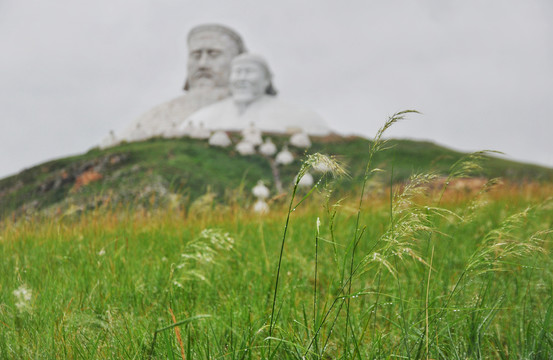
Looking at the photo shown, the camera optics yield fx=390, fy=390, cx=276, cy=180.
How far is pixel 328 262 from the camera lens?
2998 millimetres

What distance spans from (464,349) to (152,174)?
8832 mm

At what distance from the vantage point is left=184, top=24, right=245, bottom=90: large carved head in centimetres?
2144

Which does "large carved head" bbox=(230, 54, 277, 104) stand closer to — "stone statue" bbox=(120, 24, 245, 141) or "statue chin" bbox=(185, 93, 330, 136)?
"statue chin" bbox=(185, 93, 330, 136)

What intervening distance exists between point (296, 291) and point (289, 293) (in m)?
0.07

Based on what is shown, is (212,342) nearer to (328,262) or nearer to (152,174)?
(328,262)

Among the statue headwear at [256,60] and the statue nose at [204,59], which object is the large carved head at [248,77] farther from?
the statue nose at [204,59]

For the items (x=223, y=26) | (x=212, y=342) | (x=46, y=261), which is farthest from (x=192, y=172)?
(x=223, y=26)

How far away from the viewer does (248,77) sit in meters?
18.2

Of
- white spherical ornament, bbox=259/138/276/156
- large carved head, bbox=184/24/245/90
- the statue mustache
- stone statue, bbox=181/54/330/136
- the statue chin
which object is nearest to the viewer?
white spherical ornament, bbox=259/138/276/156

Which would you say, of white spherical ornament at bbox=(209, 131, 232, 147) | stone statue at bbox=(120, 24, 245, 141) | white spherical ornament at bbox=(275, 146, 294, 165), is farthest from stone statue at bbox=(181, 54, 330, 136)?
white spherical ornament at bbox=(275, 146, 294, 165)

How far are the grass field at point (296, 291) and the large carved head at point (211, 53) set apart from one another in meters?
19.1

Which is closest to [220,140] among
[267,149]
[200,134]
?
[200,134]

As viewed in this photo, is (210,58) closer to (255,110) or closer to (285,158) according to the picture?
(255,110)

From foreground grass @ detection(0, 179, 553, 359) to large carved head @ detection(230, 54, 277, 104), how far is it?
14.9 meters
